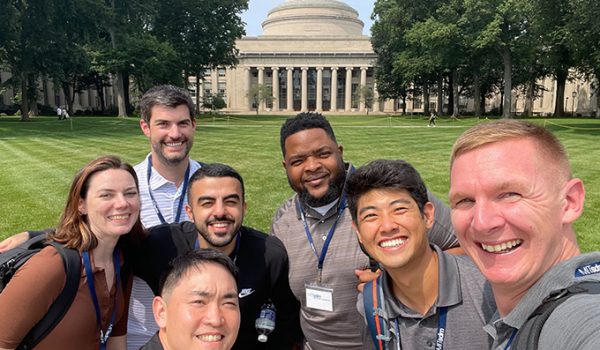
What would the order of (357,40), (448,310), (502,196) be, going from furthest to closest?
(357,40), (448,310), (502,196)

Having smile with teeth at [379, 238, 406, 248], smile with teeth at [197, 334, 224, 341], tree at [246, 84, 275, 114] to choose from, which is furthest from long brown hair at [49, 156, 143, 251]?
tree at [246, 84, 275, 114]

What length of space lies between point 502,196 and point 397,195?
810 mm

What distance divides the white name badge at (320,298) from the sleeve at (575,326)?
6.18 feet

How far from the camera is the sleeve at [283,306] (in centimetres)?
340

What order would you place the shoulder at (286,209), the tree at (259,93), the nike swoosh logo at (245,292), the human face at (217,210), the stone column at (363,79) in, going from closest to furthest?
the human face at (217,210) → the nike swoosh logo at (245,292) → the shoulder at (286,209) → the tree at (259,93) → the stone column at (363,79)

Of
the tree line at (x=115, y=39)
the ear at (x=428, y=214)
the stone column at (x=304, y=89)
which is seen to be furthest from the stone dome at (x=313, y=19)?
the ear at (x=428, y=214)

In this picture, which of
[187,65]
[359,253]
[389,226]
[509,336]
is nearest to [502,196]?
[509,336]

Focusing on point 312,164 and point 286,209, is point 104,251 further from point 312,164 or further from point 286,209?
point 312,164

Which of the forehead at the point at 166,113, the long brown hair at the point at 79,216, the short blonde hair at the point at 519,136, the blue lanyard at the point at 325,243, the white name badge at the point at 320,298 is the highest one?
the forehead at the point at 166,113

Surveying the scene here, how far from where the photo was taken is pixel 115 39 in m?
42.7

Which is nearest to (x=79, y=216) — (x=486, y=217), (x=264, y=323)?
(x=264, y=323)

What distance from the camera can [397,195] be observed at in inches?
98.0

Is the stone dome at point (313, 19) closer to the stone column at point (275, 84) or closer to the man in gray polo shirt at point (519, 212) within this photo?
the stone column at point (275, 84)

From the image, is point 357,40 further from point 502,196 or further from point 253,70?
point 502,196
